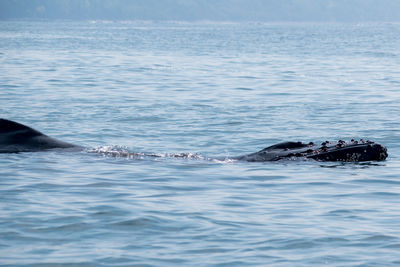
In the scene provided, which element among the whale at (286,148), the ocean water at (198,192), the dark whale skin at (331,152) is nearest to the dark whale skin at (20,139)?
the whale at (286,148)

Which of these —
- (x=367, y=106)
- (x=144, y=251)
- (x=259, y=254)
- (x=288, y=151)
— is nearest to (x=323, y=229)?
(x=259, y=254)

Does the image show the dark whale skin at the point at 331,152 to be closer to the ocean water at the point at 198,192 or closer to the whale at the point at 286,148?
the whale at the point at 286,148

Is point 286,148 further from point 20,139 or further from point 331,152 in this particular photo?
point 20,139

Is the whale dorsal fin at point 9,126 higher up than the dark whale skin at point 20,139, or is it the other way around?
the whale dorsal fin at point 9,126

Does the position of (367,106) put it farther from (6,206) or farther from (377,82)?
(6,206)

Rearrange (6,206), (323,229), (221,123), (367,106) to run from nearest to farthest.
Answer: (323,229) → (6,206) → (221,123) → (367,106)

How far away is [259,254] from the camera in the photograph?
925cm

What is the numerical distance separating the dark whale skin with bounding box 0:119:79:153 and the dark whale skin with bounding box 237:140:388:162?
3765 mm

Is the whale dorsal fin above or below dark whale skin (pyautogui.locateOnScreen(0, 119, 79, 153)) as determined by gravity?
above

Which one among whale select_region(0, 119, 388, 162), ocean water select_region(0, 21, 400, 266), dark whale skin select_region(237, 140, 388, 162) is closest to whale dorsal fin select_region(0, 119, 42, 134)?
whale select_region(0, 119, 388, 162)

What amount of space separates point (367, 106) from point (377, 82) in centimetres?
1003

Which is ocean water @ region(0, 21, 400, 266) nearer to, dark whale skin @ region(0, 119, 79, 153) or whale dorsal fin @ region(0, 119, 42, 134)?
dark whale skin @ region(0, 119, 79, 153)

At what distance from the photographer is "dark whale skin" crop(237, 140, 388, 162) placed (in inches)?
517

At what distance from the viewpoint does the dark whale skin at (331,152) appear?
43.1ft
